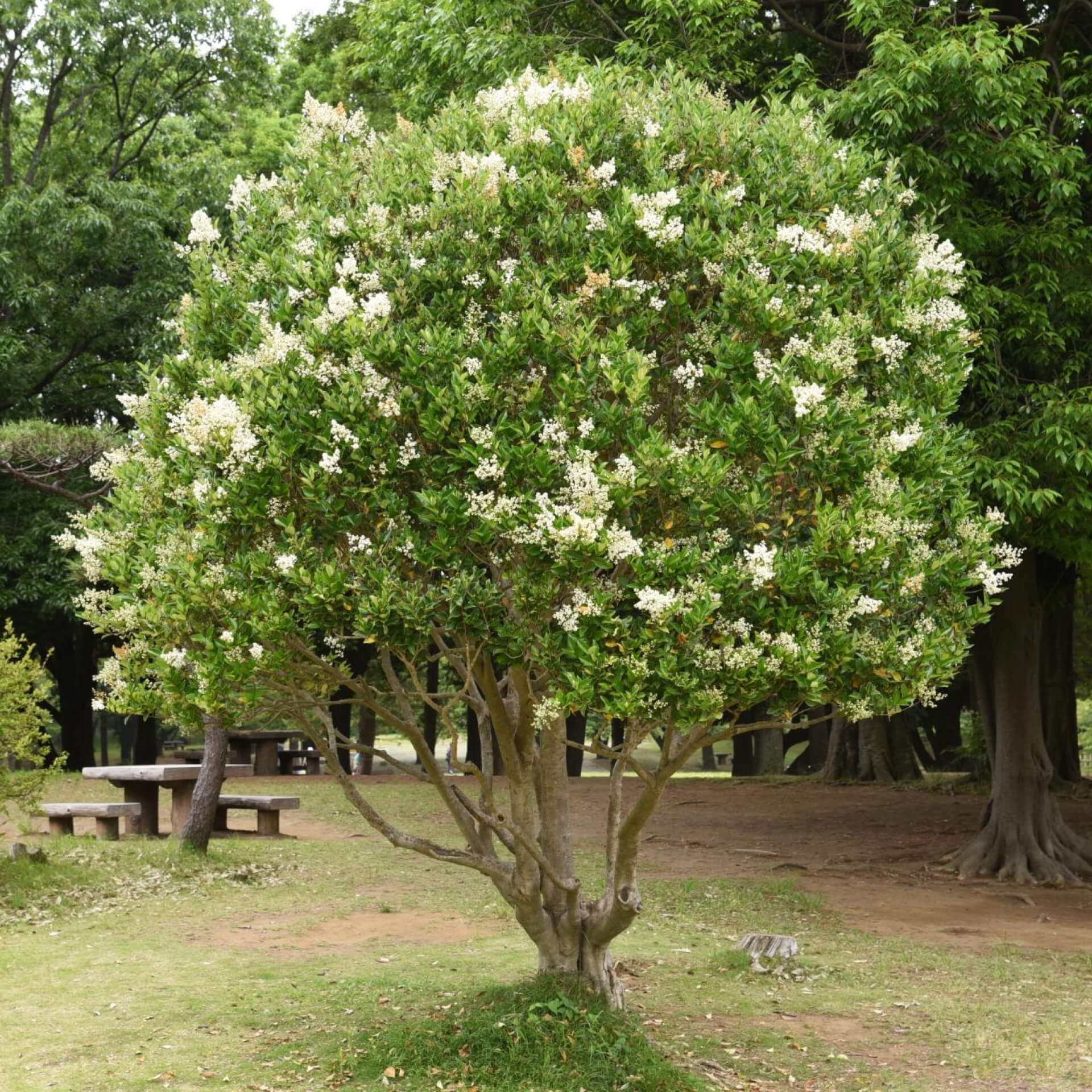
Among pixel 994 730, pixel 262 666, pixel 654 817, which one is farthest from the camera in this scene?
pixel 654 817

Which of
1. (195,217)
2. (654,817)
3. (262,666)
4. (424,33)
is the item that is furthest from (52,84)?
(262,666)

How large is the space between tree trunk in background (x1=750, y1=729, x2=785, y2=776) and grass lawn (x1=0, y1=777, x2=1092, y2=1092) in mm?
16495

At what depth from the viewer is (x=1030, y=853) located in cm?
1543

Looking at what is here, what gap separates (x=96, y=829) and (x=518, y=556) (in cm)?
1190

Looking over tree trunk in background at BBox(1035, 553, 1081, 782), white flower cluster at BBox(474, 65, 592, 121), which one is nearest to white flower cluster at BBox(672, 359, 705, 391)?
white flower cluster at BBox(474, 65, 592, 121)

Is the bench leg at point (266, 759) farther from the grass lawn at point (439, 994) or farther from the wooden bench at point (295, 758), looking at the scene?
the grass lawn at point (439, 994)

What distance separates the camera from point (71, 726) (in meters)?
29.0

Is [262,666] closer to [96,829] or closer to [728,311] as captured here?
[728,311]

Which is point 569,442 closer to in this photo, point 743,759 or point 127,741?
point 743,759

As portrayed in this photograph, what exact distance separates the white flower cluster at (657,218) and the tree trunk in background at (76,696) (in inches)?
954

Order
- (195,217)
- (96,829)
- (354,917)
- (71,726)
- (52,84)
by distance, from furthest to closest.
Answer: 1. (71,726)
2. (52,84)
3. (96,829)
4. (354,917)
5. (195,217)

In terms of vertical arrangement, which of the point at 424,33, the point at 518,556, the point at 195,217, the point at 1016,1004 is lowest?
the point at 1016,1004

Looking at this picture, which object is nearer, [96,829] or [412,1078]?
[412,1078]

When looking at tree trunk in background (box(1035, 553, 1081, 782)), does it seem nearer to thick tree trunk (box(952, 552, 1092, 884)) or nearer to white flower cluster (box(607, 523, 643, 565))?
thick tree trunk (box(952, 552, 1092, 884))
